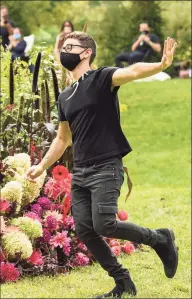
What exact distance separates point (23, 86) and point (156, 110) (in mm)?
9973

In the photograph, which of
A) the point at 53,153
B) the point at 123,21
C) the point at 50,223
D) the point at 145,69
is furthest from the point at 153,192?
the point at 123,21

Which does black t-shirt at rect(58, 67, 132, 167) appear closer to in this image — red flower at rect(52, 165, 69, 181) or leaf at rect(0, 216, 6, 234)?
leaf at rect(0, 216, 6, 234)

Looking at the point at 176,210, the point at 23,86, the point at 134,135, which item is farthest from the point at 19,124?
the point at 134,135

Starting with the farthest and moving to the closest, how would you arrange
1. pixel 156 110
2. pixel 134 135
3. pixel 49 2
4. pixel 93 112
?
pixel 49 2, pixel 156 110, pixel 134 135, pixel 93 112

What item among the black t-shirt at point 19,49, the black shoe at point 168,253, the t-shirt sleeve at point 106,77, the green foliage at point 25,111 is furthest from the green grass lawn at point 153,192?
the black t-shirt at point 19,49

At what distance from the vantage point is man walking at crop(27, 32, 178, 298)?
493cm

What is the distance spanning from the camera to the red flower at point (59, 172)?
21.0ft

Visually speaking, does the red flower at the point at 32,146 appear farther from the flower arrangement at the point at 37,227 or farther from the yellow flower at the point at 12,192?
the yellow flower at the point at 12,192

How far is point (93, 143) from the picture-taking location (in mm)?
4941

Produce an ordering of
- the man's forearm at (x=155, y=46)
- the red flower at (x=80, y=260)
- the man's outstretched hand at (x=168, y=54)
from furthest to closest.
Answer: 1. the man's forearm at (x=155, y=46)
2. the red flower at (x=80, y=260)
3. the man's outstretched hand at (x=168, y=54)

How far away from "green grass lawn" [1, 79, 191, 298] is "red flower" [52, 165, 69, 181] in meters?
0.73

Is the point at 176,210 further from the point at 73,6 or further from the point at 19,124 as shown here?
the point at 73,6

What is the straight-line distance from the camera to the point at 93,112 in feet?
16.2

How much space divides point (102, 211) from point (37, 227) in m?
1.14
